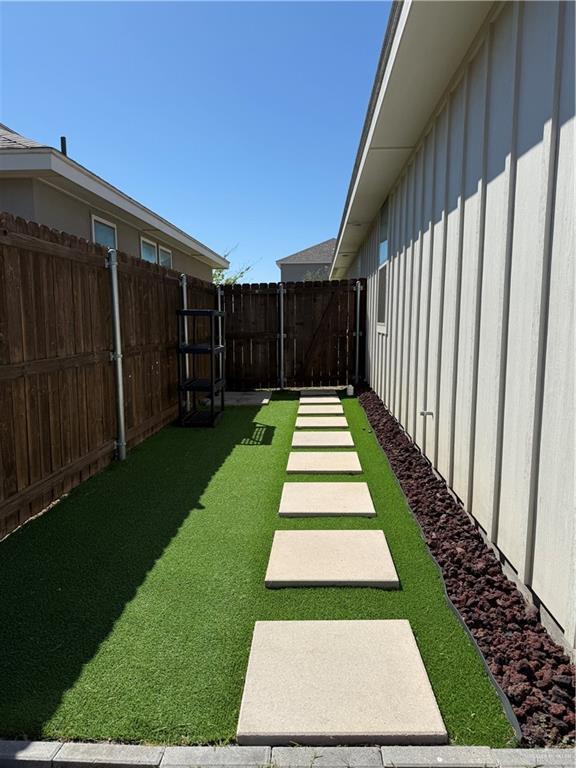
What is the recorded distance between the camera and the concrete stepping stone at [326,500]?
325cm

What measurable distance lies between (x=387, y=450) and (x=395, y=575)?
95.5 inches

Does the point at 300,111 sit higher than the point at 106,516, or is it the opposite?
the point at 300,111

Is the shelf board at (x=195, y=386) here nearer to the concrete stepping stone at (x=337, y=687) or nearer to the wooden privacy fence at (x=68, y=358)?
the wooden privacy fence at (x=68, y=358)

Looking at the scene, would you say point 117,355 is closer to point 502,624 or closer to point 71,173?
point 71,173

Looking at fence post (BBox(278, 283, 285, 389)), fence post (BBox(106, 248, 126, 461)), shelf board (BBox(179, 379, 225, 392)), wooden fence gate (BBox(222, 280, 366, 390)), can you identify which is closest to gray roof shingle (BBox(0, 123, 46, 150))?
fence post (BBox(106, 248, 126, 461))

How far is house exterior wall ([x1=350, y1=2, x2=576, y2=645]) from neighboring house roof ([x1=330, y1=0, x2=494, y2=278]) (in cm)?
13

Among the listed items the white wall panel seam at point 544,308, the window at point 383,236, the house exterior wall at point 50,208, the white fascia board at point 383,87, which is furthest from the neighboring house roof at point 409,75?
the house exterior wall at point 50,208

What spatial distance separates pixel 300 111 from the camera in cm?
1178

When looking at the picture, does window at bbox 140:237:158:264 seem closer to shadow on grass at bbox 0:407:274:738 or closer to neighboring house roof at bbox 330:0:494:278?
neighboring house roof at bbox 330:0:494:278

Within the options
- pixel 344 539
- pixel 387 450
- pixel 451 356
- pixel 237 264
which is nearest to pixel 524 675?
pixel 344 539

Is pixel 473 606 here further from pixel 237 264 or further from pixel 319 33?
pixel 237 264

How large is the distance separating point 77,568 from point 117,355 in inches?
90.3

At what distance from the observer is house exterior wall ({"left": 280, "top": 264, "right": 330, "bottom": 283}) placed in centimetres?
3170

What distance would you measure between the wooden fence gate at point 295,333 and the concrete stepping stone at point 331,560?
6535 millimetres
